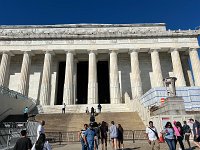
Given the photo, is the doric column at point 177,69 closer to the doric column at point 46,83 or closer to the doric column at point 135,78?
the doric column at point 135,78

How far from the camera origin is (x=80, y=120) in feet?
84.0

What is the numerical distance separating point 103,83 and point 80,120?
78.4ft

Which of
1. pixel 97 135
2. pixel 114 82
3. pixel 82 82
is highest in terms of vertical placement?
pixel 82 82

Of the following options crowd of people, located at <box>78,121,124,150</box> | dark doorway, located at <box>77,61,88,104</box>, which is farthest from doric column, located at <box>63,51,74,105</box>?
crowd of people, located at <box>78,121,124,150</box>

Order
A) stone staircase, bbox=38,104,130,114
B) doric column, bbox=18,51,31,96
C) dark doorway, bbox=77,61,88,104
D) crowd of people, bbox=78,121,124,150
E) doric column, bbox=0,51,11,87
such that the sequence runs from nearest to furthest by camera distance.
Answer: crowd of people, bbox=78,121,124,150 → stone staircase, bbox=38,104,130,114 → doric column, bbox=18,51,31,96 → doric column, bbox=0,51,11,87 → dark doorway, bbox=77,61,88,104

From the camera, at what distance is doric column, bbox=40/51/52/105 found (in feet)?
127

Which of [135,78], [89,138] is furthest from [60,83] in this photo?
[89,138]

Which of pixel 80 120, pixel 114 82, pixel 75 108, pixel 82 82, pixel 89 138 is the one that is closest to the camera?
pixel 89 138

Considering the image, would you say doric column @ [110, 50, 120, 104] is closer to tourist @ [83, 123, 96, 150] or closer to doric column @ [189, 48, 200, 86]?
doric column @ [189, 48, 200, 86]

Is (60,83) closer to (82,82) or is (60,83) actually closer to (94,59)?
(82,82)

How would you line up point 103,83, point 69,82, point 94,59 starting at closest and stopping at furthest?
point 69,82 < point 94,59 < point 103,83

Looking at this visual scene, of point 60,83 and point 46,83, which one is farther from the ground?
point 60,83

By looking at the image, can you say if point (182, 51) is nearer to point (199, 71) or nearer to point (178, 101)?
point (199, 71)

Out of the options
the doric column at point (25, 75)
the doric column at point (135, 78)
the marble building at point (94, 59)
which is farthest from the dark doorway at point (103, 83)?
the doric column at point (25, 75)
